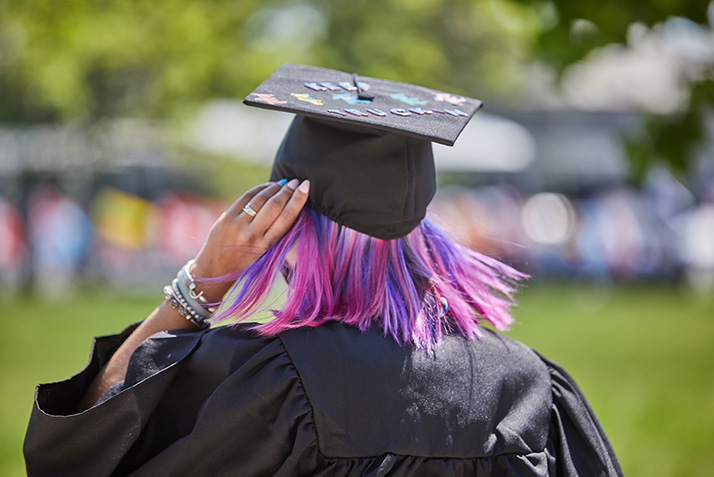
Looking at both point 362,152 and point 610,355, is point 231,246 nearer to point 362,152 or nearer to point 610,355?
point 362,152

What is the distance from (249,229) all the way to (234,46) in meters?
11.6

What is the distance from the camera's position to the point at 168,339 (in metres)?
1.71

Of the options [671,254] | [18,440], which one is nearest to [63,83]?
[18,440]

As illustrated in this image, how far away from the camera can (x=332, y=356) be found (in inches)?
64.1

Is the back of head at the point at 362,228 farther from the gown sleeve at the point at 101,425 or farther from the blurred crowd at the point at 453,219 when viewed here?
the blurred crowd at the point at 453,219

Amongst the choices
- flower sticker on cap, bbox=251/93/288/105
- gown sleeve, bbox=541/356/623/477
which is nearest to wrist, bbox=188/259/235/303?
flower sticker on cap, bbox=251/93/288/105

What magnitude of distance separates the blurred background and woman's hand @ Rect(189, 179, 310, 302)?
4.07 metres

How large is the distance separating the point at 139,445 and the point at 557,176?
20447 millimetres

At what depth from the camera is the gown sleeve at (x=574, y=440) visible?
1.80 meters

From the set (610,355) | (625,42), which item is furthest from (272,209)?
(610,355)

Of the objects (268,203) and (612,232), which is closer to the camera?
(268,203)

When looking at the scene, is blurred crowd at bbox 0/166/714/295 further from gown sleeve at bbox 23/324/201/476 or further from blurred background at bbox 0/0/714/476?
gown sleeve at bbox 23/324/201/476

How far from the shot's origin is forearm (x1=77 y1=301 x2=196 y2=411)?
1783 millimetres

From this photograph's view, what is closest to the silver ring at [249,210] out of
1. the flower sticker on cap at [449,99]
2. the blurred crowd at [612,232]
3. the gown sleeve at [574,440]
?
the flower sticker on cap at [449,99]
